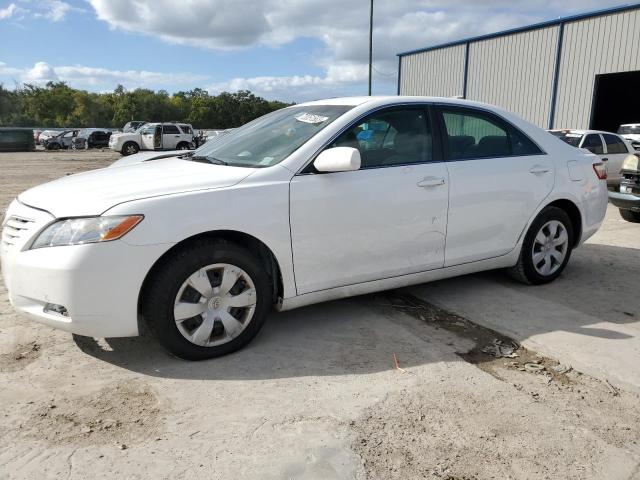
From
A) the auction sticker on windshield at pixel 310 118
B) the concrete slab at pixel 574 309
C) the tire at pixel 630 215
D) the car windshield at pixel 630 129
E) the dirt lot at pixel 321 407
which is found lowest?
the dirt lot at pixel 321 407

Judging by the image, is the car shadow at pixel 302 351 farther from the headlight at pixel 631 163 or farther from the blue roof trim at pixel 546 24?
the blue roof trim at pixel 546 24

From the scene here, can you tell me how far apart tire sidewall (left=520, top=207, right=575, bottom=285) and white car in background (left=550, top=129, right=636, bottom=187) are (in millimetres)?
7723

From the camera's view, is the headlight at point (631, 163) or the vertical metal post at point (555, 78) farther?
the vertical metal post at point (555, 78)

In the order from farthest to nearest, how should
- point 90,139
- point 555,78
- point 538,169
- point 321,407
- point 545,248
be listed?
point 90,139
point 555,78
point 545,248
point 538,169
point 321,407

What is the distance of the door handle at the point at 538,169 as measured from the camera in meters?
4.46

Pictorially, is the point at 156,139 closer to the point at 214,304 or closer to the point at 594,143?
the point at 594,143

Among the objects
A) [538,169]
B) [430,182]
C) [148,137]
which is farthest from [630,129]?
[148,137]

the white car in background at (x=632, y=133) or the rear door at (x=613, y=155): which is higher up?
the white car in background at (x=632, y=133)

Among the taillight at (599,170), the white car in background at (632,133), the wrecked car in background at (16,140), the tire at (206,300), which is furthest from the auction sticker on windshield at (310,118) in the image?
the wrecked car in background at (16,140)

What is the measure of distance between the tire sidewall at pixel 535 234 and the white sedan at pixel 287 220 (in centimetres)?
2

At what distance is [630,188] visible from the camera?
7.46 meters

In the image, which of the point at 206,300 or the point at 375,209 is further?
the point at 375,209

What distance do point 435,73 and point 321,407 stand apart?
2498 centimetres

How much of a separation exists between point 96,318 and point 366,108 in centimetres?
223
